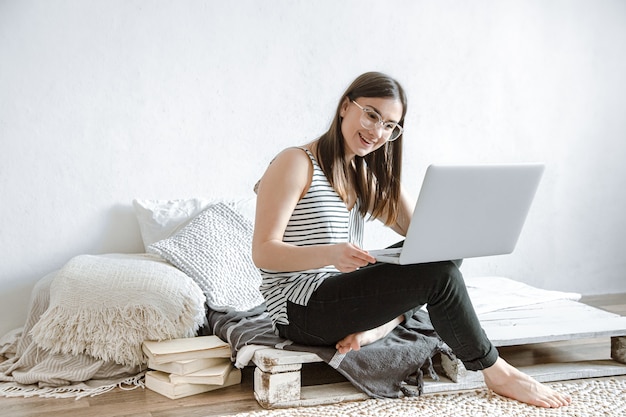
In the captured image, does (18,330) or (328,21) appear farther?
(328,21)

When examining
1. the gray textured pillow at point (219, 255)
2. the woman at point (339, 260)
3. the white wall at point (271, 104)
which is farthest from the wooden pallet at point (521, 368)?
the white wall at point (271, 104)

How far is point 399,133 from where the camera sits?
2027 mm

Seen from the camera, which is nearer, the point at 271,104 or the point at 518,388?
the point at 518,388

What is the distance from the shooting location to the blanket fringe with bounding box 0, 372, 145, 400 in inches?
83.0

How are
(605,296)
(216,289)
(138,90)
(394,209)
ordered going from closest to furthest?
(394,209)
(216,289)
(138,90)
(605,296)

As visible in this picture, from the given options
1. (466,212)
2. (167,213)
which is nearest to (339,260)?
(466,212)

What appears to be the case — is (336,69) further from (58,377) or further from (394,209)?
(58,377)

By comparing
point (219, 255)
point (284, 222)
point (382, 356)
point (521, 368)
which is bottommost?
point (521, 368)

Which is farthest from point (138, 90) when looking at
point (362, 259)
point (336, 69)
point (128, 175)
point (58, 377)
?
point (362, 259)

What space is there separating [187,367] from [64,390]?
14.5 inches

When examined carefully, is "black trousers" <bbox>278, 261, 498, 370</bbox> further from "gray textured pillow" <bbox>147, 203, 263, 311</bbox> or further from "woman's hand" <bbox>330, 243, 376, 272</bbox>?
→ "gray textured pillow" <bbox>147, 203, 263, 311</bbox>

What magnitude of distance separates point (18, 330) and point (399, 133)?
1576mm

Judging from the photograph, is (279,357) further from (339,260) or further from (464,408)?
(464,408)

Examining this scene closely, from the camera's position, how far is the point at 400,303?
74.7 inches
